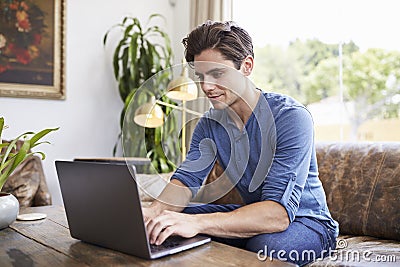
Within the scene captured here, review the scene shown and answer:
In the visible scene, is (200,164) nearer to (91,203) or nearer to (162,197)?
(162,197)

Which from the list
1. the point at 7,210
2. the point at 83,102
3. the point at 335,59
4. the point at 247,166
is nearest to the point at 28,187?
the point at 83,102

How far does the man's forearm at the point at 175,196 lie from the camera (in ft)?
5.40

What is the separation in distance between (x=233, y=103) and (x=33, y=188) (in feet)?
5.44

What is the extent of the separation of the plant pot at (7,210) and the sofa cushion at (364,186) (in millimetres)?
1335

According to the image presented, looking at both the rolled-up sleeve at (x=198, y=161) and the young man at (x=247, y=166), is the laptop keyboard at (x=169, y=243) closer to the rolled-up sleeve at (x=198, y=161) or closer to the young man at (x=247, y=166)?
the young man at (x=247, y=166)

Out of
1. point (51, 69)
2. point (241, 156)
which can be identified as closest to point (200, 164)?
point (241, 156)

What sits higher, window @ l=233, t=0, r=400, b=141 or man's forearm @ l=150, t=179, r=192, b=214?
window @ l=233, t=0, r=400, b=141

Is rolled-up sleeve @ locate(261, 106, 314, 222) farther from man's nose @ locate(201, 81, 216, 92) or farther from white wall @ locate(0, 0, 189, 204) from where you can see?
white wall @ locate(0, 0, 189, 204)

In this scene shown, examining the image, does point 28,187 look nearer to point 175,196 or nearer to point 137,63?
point 137,63

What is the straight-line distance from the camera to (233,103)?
168 centimetres

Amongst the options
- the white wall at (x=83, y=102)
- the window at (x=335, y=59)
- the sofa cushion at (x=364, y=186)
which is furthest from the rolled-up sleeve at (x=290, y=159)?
the white wall at (x=83, y=102)

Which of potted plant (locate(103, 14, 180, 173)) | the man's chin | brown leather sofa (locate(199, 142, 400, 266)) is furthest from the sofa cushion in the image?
potted plant (locate(103, 14, 180, 173))

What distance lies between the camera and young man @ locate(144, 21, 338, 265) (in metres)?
1.38

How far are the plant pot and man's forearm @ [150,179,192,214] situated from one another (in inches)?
17.5
